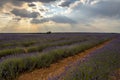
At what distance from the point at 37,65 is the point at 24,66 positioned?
93cm

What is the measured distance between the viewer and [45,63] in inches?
349

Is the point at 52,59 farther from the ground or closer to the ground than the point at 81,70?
closer to the ground

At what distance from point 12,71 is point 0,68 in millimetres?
480

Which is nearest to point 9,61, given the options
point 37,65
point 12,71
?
point 12,71

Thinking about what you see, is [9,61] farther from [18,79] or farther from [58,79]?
[58,79]

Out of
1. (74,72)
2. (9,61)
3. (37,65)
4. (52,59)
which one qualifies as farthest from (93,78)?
(52,59)

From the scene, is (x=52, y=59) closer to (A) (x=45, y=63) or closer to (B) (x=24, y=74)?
(A) (x=45, y=63)

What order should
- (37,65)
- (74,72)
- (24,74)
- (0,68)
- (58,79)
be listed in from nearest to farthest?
(58,79)
(74,72)
(0,68)
(24,74)
(37,65)

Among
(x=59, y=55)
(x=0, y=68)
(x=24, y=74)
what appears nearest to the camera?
(x=0, y=68)

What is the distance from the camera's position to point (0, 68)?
635 cm

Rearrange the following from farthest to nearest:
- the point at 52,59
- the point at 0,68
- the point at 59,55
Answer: the point at 59,55 < the point at 52,59 < the point at 0,68

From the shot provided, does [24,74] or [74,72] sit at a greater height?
[74,72]

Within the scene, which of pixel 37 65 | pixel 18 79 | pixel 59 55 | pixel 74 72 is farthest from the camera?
pixel 59 55

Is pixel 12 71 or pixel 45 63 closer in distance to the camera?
pixel 12 71
